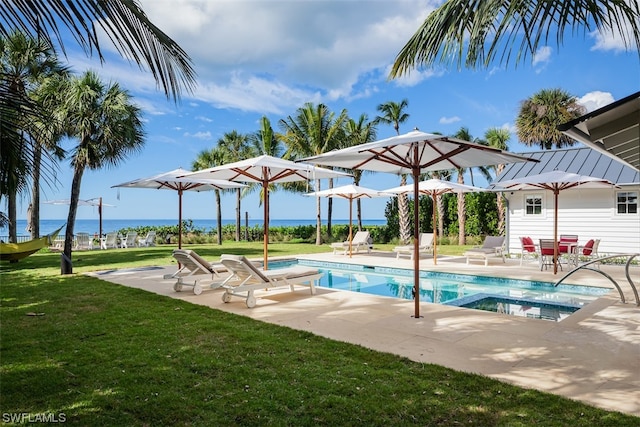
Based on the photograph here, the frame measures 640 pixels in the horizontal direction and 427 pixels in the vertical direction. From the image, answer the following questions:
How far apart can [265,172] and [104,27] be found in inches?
294

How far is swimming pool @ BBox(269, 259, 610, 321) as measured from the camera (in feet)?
28.0

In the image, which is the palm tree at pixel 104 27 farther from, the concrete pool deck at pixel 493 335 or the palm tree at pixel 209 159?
the palm tree at pixel 209 159

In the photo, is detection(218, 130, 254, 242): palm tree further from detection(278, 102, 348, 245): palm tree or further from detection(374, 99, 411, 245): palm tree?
detection(374, 99, 411, 245): palm tree

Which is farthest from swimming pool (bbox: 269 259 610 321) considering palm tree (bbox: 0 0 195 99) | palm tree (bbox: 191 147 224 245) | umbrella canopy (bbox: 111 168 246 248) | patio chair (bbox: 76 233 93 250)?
palm tree (bbox: 191 147 224 245)

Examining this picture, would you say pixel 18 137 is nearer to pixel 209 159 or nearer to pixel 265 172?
pixel 265 172

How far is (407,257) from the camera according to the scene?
16.4 metres

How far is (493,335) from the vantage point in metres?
5.70

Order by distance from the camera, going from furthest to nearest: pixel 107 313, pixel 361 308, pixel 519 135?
pixel 519 135 < pixel 361 308 < pixel 107 313

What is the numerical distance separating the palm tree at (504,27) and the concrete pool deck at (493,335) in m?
2.99

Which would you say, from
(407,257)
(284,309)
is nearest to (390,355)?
(284,309)

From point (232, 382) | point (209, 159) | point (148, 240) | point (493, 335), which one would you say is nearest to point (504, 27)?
→ point (232, 382)

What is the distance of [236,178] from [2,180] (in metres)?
7.31

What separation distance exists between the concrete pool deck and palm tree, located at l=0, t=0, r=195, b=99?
4.03 metres

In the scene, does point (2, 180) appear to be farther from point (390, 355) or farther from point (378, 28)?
point (378, 28)
